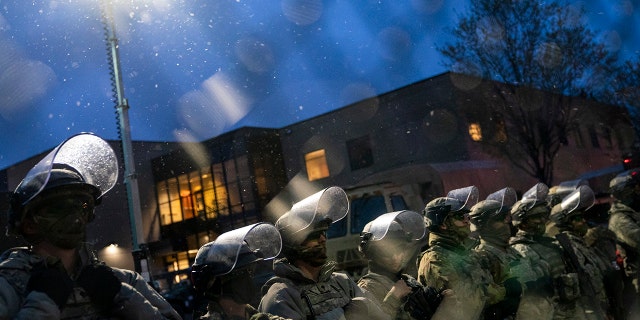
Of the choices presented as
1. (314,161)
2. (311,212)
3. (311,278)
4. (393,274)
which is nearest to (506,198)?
(393,274)

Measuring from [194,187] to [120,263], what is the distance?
260 inches

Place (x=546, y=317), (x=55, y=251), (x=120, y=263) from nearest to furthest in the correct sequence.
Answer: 1. (x=55, y=251)
2. (x=546, y=317)
3. (x=120, y=263)

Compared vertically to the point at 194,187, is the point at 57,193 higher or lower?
lower

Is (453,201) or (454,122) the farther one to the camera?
(454,122)

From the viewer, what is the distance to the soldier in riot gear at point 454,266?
15.6 ft

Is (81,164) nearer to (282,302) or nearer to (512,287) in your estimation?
(282,302)

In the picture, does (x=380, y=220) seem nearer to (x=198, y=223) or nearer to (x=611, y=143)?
(x=198, y=223)

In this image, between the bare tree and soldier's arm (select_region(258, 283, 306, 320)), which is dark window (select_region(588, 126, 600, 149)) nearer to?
the bare tree

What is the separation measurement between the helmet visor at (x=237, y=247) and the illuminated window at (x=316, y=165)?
2295cm

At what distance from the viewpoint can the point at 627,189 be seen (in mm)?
8336

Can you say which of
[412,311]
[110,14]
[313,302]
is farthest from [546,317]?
[110,14]

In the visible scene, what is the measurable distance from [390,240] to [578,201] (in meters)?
4.33

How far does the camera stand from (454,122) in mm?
22375

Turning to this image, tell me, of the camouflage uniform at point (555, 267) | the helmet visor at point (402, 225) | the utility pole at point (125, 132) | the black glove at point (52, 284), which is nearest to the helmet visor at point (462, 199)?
the helmet visor at point (402, 225)
